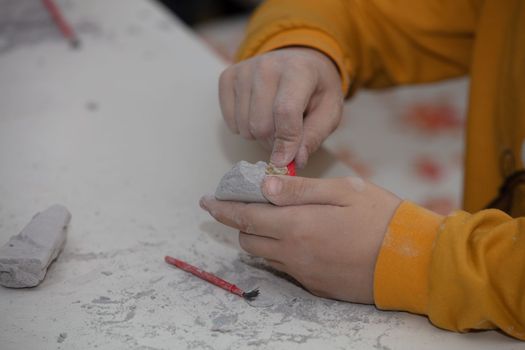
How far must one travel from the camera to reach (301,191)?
2.07ft

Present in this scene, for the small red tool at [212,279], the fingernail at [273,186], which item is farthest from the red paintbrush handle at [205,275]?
the fingernail at [273,186]

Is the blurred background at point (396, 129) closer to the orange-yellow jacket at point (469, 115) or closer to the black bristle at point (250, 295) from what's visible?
the orange-yellow jacket at point (469, 115)

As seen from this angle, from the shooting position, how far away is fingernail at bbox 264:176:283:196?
2.05 ft

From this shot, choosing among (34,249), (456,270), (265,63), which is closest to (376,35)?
(265,63)

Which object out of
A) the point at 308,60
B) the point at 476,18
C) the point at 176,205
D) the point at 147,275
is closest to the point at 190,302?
the point at 147,275

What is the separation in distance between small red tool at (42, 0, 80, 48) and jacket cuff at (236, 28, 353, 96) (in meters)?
0.38

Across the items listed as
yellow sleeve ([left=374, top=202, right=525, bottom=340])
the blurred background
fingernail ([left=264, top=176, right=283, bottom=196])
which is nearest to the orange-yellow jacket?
yellow sleeve ([left=374, top=202, right=525, bottom=340])

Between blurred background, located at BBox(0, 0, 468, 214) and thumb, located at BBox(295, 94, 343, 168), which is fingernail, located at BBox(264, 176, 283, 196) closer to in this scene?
thumb, located at BBox(295, 94, 343, 168)

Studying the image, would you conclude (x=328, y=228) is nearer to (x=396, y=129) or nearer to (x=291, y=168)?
(x=291, y=168)

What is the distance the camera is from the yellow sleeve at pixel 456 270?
0.59m

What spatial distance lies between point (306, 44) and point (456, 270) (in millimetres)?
380

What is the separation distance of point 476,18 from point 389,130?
48cm

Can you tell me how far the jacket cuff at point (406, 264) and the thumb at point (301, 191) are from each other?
0.06m

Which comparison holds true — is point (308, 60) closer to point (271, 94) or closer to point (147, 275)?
point (271, 94)
